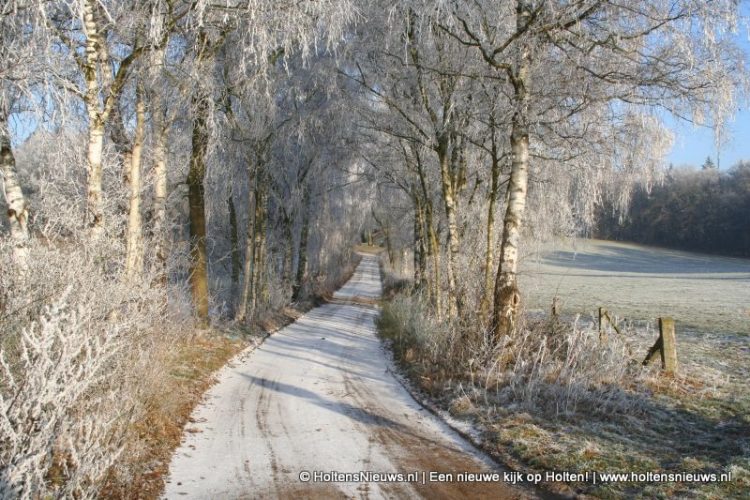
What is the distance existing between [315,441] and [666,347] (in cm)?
592

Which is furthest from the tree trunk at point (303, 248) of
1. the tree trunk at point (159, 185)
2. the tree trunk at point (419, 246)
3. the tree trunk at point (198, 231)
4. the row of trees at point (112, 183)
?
the tree trunk at point (159, 185)

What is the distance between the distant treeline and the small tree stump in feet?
187

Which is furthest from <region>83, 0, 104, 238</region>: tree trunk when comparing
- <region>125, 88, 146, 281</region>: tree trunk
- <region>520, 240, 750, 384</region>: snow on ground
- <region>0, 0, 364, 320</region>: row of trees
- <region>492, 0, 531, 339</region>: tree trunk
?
<region>520, 240, 750, 384</region>: snow on ground

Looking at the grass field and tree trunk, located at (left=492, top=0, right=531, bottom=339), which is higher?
tree trunk, located at (left=492, top=0, right=531, bottom=339)

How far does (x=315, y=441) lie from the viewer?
6.23m

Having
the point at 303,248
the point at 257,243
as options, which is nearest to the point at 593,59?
the point at 257,243

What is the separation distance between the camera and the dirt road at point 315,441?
5.00 m

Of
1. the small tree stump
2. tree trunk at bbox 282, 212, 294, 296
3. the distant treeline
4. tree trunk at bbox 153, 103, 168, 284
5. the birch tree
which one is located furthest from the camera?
the distant treeline

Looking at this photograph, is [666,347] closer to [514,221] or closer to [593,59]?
[514,221]

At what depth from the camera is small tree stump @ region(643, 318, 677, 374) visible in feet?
28.3

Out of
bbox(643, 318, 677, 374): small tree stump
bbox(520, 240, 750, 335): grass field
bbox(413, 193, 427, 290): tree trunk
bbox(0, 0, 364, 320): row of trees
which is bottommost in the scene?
bbox(520, 240, 750, 335): grass field

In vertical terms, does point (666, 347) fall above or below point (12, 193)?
below

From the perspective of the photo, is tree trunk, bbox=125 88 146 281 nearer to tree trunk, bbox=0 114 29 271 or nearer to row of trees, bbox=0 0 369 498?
row of trees, bbox=0 0 369 498

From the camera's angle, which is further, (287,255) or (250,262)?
(287,255)
